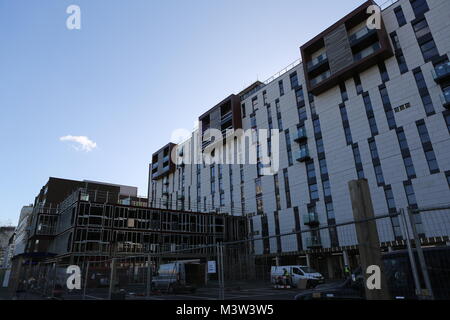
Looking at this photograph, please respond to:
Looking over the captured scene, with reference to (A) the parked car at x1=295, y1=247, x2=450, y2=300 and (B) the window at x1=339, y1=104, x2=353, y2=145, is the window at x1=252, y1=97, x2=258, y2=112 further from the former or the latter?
(A) the parked car at x1=295, y1=247, x2=450, y2=300

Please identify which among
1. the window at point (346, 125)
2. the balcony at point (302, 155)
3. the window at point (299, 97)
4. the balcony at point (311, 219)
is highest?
the window at point (299, 97)

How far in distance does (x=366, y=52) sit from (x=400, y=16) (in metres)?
5.45

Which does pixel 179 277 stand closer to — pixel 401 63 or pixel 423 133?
pixel 423 133

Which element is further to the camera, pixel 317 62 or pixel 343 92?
pixel 317 62

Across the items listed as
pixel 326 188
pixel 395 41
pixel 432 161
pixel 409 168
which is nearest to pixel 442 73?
pixel 395 41

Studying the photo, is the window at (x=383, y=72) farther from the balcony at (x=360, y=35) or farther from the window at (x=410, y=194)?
the window at (x=410, y=194)

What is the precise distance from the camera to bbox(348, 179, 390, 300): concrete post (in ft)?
19.9

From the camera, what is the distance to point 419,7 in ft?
113

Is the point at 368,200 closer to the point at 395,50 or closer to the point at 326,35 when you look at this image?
the point at 395,50

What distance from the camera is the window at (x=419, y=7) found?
3378 centimetres

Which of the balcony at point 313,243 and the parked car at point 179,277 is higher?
the balcony at point 313,243

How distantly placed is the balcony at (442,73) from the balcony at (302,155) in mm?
16405

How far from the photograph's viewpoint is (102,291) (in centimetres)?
1517

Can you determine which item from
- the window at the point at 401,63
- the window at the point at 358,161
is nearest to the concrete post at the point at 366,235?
the window at the point at 358,161
